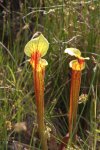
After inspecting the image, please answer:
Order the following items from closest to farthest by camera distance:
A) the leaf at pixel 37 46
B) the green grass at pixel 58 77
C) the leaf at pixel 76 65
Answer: the leaf at pixel 37 46, the leaf at pixel 76 65, the green grass at pixel 58 77

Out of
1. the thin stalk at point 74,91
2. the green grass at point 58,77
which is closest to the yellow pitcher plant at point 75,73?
the thin stalk at point 74,91

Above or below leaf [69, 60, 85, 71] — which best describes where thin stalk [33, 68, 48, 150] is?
below

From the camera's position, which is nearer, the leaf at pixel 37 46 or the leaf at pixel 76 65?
the leaf at pixel 37 46

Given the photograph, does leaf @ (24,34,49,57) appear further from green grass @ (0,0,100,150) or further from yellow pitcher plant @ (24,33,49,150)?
green grass @ (0,0,100,150)

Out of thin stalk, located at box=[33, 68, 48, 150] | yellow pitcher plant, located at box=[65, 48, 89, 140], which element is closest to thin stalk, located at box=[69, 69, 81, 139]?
yellow pitcher plant, located at box=[65, 48, 89, 140]

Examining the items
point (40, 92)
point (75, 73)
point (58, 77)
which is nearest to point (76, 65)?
point (75, 73)

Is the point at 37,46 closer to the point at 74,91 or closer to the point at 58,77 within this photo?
the point at 74,91

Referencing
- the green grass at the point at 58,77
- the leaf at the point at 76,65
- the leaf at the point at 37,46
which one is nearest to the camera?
the leaf at the point at 37,46

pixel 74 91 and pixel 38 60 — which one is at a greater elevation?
pixel 38 60

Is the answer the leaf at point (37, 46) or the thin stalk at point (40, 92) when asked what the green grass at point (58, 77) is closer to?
the thin stalk at point (40, 92)

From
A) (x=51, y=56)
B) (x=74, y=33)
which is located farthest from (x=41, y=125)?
(x=74, y=33)

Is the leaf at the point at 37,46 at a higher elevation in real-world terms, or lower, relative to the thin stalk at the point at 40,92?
higher
